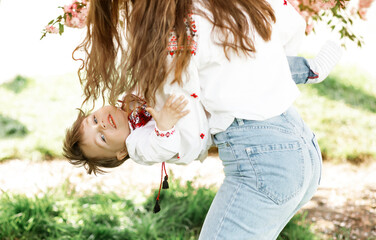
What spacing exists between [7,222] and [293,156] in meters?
2.27

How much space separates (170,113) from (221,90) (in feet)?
0.60

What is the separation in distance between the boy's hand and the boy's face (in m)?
Answer: 0.35

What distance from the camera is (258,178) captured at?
4.83 feet

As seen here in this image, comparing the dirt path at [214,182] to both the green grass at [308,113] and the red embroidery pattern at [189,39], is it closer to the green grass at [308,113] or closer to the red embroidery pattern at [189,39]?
the green grass at [308,113]

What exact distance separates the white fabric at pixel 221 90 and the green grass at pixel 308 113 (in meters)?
2.87

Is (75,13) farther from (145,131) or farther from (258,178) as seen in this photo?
(258,178)

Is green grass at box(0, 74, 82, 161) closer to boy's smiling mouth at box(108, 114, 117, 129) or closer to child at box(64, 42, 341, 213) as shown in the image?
child at box(64, 42, 341, 213)

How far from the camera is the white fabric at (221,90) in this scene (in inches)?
57.5

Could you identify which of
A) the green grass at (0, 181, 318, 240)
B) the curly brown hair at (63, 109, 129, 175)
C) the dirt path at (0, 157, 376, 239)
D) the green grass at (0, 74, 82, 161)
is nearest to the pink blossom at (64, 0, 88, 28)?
the curly brown hair at (63, 109, 129, 175)

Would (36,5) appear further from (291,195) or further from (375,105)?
(291,195)

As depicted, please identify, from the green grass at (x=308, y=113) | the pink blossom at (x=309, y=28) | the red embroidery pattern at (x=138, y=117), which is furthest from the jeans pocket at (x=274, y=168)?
the green grass at (x=308, y=113)

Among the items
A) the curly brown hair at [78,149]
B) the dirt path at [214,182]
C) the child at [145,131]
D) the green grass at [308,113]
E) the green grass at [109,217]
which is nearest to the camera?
the child at [145,131]

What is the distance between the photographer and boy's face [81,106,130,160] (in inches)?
74.2

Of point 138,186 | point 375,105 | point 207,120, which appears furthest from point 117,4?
point 375,105
